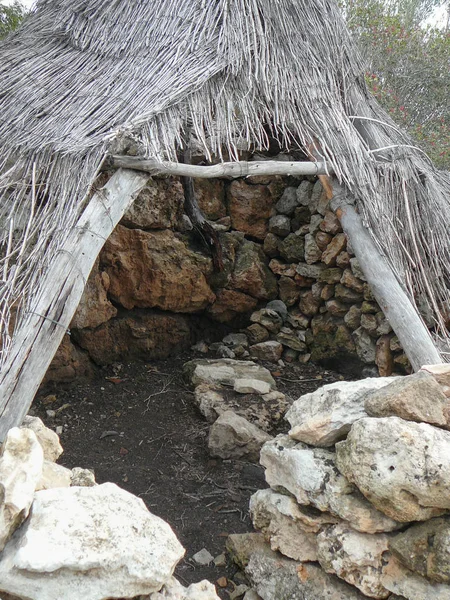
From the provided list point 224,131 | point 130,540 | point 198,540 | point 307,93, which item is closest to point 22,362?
point 130,540

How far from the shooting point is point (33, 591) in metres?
1.86

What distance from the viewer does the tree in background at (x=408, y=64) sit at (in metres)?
7.89

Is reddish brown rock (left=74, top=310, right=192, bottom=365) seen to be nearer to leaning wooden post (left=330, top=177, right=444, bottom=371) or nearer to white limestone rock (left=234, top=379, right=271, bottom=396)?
white limestone rock (left=234, top=379, right=271, bottom=396)

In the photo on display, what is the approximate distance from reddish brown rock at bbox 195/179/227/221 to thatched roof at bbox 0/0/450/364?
1.40 meters

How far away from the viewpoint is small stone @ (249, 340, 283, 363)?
5348 mm

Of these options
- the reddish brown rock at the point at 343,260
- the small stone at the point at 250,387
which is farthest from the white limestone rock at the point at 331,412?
the reddish brown rock at the point at 343,260

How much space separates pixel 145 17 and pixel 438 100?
538 centimetres

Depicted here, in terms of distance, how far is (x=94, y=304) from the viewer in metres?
4.78

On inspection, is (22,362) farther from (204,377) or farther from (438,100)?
(438,100)

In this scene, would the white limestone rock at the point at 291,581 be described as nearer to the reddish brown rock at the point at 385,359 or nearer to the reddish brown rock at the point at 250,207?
the reddish brown rock at the point at 385,359

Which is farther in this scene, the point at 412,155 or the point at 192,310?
the point at 192,310

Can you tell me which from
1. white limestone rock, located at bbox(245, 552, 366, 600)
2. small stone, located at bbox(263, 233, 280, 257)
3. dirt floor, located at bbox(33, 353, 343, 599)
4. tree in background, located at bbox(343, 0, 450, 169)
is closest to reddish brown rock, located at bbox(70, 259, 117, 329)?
dirt floor, located at bbox(33, 353, 343, 599)

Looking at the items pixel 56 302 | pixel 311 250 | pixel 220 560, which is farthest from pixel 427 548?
pixel 311 250

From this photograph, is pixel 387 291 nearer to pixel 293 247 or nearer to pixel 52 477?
pixel 293 247
